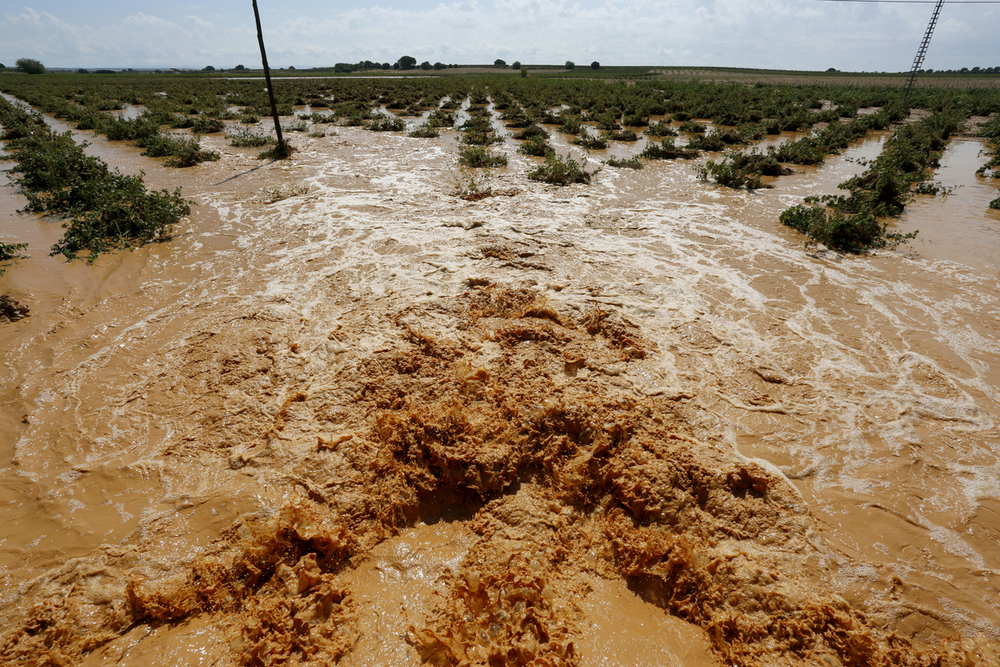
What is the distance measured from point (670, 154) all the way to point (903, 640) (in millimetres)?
14443

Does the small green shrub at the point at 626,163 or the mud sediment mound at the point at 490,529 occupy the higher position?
the small green shrub at the point at 626,163

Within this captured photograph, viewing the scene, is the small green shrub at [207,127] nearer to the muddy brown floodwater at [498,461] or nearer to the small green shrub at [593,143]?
the muddy brown floodwater at [498,461]

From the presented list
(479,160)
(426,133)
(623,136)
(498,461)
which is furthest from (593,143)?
(498,461)

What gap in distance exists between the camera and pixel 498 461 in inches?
137

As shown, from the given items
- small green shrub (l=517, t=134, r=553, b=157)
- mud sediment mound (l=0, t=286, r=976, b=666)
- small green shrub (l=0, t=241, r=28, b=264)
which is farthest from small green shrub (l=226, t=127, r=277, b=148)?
mud sediment mound (l=0, t=286, r=976, b=666)

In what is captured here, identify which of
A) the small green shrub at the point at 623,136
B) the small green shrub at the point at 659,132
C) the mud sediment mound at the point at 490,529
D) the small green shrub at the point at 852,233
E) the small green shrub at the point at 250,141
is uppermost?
the small green shrub at the point at 659,132

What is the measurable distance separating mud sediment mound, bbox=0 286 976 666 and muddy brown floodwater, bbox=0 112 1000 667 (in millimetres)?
21

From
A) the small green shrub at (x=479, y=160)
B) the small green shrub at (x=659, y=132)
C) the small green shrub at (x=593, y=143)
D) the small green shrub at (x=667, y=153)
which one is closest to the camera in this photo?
the small green shrub at (x=479, y=160)

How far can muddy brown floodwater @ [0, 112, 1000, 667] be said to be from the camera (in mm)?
2609

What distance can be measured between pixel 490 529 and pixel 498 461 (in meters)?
0.53

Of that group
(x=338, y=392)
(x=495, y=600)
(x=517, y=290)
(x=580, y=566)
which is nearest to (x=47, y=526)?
(x=338, y=392)

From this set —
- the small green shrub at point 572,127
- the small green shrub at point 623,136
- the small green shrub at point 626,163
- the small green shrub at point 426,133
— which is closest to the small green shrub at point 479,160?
the small green shrub at point 626,163

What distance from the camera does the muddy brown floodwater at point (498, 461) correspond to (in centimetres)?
261

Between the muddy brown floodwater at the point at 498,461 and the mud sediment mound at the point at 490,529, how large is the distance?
2 centimetres
